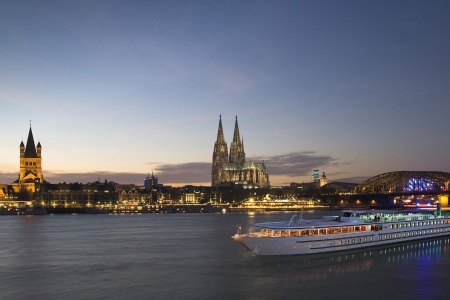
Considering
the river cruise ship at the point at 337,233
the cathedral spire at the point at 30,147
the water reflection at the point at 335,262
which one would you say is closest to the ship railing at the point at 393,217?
the river cruise ship at the point at 337,233

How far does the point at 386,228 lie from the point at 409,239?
515 cm

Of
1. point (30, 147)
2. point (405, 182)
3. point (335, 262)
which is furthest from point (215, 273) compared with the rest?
point (405, 182)

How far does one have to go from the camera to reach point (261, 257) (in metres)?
40.7

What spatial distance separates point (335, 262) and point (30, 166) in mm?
166693

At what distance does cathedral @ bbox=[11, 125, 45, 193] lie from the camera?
182 metres

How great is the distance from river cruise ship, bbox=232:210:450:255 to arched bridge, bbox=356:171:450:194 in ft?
429

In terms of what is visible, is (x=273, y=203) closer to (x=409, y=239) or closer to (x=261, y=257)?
(x=409, y=239)

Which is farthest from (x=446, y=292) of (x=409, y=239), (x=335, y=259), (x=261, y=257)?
(x=409, y=239)

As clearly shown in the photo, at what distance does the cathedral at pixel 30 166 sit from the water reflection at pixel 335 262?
158325 mm

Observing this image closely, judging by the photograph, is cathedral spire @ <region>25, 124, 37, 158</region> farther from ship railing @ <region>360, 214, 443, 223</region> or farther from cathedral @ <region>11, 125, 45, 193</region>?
ship railing @ <region>360, 214, 443, 223</region>

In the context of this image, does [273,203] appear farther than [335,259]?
Yes

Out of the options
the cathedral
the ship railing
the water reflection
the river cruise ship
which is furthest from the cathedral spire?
the water reflection

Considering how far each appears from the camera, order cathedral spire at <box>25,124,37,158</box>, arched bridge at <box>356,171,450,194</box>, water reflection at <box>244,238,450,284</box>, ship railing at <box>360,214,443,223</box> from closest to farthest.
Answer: water reflection at <box>244,238,450,284</box> → ship railing at <box>360,214,443,223</box> → arched bridge at <box>356,171,450,194</box> → cathedral spire at <box>25,124,37,158</box>

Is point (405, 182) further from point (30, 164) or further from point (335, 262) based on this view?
point (335, 262)
